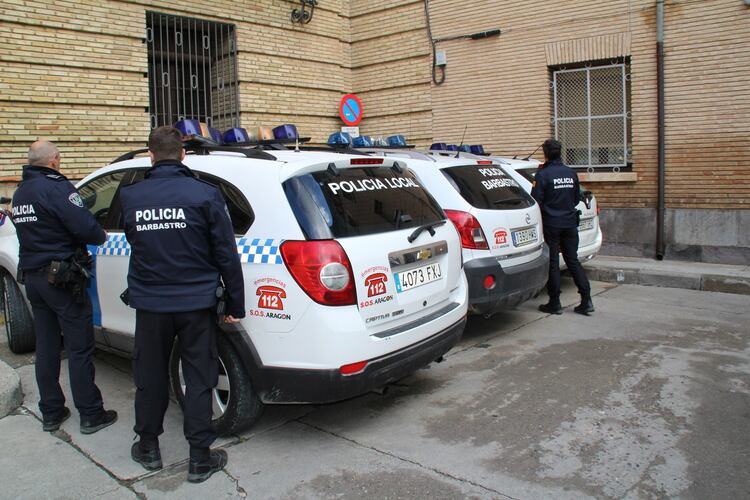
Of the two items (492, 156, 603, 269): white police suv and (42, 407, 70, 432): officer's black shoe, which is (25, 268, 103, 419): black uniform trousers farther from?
(492, 156, 603, 269): white police suv

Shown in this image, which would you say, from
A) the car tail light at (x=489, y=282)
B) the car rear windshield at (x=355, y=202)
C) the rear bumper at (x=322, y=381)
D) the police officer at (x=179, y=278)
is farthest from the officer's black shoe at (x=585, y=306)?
the police officer at (x=179, y=278)

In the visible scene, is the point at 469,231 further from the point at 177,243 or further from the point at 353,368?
the point at 177,243

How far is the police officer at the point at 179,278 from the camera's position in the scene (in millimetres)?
3168

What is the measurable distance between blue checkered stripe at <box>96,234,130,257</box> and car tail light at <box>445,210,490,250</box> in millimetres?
2653

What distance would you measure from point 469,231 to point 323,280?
2.33 meters

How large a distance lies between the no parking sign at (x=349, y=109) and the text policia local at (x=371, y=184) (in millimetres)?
6682

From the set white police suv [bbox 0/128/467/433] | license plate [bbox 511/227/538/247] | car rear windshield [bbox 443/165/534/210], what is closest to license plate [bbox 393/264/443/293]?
white police suv [bbox 0/128/467/433]

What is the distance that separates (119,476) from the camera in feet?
11.1

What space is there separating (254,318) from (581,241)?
5.04 m

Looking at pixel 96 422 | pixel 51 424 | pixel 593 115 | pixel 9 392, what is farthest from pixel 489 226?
pixel 593 115

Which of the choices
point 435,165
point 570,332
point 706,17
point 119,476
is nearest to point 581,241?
point 570,332

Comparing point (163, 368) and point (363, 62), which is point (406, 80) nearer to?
point (363, 62)

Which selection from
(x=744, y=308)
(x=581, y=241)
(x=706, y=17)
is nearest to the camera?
(x=744, y=308)

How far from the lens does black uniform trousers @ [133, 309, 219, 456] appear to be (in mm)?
3256
